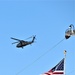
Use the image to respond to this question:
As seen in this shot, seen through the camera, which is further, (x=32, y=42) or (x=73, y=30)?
(x=32, y=42)

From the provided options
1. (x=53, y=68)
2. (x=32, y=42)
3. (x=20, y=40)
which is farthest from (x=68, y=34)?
(x=20, y=40)

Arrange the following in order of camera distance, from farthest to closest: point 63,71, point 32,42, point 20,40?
point 20,40 → point 32,42 → point 63,71

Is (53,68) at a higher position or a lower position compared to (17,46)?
lower

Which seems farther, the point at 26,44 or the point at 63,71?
the point at 26,44

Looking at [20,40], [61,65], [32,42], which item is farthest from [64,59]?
[20,40]

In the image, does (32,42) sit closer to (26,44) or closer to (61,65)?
(26,44)

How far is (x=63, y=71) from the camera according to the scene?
56.2 metres

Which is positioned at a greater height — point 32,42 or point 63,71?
point 32,42

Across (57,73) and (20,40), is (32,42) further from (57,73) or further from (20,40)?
(57,73)

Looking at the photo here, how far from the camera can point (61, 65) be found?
188 ft

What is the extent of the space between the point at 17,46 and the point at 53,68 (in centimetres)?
4009

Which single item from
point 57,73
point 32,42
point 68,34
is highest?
point 32,42

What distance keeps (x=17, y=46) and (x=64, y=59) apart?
39.6 meters

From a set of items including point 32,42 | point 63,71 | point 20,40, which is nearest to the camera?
point 63,71
